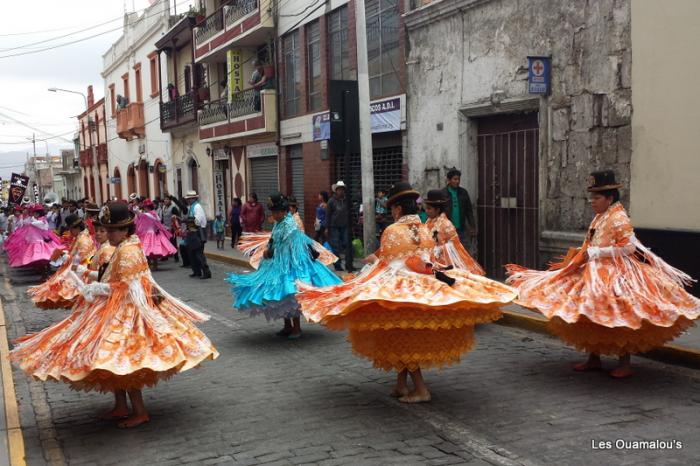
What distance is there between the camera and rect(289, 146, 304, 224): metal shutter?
21.2 metres

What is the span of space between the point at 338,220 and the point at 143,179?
24599mm

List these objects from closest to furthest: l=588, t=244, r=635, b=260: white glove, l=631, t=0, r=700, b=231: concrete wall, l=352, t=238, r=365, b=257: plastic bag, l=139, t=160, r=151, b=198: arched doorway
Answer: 1. l=588, t=244, r=635, b=260: white glove
2. l=631, t=0, r=700, b=231: concrete wall
3. l=352, t=238, r=365, b=257: plastic bag
4. l=139, t=160, r=151, b=198: arched doorway

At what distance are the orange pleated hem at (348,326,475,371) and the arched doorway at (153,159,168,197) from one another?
29528mm

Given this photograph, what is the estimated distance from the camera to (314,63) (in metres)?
20.0

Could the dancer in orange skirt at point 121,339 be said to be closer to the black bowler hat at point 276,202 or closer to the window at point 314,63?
the black bowler hat at point 276,202

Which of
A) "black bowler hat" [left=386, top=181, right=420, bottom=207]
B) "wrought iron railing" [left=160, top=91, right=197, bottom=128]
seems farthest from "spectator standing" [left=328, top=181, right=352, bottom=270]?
"wrought iron railing" [left=160, top=91, right=197, bottom=128]

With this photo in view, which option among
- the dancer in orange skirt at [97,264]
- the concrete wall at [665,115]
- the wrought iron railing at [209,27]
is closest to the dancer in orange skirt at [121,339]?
the dancer in orange skirt at [97,264]

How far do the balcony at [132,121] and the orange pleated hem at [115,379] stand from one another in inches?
1280

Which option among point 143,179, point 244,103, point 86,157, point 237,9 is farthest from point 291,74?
point 86,157

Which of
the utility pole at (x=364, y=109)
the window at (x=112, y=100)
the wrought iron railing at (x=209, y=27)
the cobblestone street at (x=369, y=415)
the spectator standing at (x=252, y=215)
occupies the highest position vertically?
the wrought iron railing at (x=209, y=27)

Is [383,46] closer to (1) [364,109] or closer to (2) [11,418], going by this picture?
(1) [364,109]

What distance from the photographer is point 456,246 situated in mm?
8477

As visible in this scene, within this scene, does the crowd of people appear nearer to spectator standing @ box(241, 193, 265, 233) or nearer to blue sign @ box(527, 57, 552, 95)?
blue sign @ box(527, 57, 552, 95)

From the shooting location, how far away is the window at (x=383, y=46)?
15383 mm
